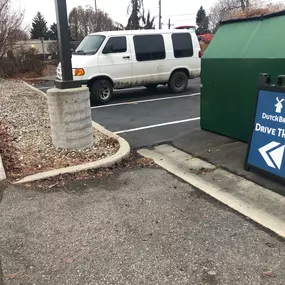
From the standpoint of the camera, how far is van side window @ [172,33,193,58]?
1101 centimetres

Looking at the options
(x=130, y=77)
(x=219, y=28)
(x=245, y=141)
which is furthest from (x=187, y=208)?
(x=130, y=77)

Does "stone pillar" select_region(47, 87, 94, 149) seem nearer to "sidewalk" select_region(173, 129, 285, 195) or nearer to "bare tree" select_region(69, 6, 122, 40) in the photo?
"sidewalk" select_region(173, 129, 285, 195)

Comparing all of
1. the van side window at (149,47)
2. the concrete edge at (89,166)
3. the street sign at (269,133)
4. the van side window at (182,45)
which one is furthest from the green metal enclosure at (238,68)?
the van side window at (182,45)

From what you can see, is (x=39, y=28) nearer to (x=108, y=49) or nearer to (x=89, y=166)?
(x=108, y=49)

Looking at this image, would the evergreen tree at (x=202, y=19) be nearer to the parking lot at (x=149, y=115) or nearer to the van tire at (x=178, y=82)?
the van tire at (x=178, y=82)

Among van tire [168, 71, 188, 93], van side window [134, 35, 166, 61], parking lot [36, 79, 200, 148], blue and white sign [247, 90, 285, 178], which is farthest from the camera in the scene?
van tire [168, 71, 188, 93]

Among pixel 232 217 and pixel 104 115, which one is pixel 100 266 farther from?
pixel 104 115

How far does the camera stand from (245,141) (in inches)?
222

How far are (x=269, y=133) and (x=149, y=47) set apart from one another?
716 cm

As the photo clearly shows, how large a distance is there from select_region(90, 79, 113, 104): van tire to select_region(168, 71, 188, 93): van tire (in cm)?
225

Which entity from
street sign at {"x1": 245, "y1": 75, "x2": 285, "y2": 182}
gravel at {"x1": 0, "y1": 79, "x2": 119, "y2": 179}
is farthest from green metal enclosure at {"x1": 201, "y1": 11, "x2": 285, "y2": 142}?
gravel at {"x1": 0, "y1": 79, "x2": 119, "y2": 179}

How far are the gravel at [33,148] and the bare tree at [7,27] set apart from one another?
34.1ft

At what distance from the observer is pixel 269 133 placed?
413cm

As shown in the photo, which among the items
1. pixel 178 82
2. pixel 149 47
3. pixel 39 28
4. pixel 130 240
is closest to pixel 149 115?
pixel 149 47
